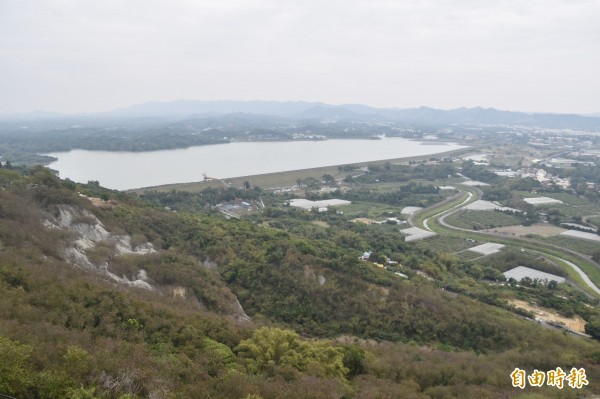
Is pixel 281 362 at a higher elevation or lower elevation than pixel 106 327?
lower

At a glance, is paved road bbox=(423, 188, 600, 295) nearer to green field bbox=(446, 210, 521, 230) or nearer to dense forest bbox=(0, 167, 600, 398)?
green field bbox=(446, 210, 521, 230)


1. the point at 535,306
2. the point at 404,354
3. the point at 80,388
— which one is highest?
the point at 80,388

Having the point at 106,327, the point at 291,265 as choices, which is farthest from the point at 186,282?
the point at 106,327

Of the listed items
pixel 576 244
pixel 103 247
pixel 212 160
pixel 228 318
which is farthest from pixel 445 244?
pixel 212 160

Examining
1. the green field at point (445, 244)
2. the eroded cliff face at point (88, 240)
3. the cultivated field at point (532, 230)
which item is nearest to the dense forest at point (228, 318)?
the eroded cliff face at point (88, 240)

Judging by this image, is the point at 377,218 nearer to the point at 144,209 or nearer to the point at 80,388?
the point at 144,209

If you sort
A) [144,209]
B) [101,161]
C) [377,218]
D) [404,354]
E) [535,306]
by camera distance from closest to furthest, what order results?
[404,354] < [535,306] < [144,209] < [377,218] < [101,161]

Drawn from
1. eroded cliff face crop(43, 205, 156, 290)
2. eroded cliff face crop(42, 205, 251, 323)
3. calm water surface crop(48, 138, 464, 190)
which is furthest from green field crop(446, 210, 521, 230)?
calm water surface crop(48, 138, 464, 190)
